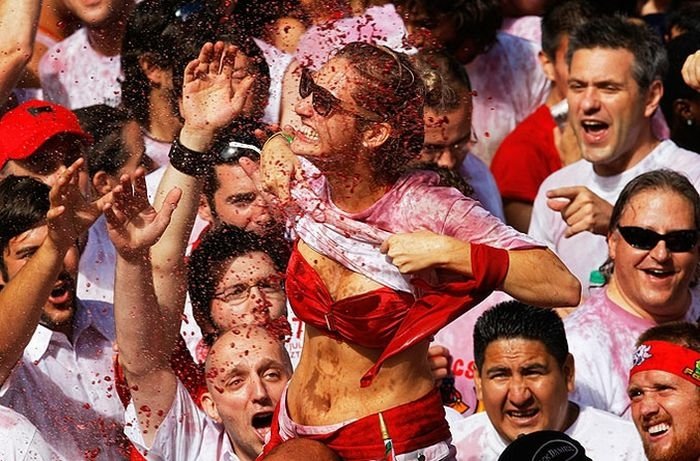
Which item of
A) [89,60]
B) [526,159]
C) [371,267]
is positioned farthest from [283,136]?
[526,159]

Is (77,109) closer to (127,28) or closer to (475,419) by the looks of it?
(127,28)

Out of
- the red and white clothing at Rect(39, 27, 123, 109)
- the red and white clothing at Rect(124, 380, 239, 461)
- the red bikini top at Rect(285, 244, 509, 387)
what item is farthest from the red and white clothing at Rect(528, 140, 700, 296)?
the red bikini top at Rect(285, 244, 509, 387)

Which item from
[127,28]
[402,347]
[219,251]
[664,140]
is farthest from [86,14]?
[402,347]

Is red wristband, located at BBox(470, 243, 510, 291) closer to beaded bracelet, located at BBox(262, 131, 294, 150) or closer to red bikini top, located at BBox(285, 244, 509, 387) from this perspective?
red bikini top, located at BBox(285, 244, 509, 387)

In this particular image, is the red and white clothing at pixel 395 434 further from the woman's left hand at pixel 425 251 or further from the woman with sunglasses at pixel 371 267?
the woman's left hand at pixel 425 251

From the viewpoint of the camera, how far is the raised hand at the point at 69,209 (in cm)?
653

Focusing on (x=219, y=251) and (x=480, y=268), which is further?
(x=219, y=251)

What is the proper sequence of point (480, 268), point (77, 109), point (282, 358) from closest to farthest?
point (480, 268), point (282, 358), point (77, 109)

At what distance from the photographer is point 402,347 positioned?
5656 millimetres

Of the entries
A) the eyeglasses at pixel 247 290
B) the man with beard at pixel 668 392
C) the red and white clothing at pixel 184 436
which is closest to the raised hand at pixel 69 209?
the eyeglasses at pixel 247 290

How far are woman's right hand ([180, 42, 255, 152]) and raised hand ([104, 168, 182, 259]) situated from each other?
0.28 m

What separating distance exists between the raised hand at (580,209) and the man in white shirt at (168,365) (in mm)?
1343

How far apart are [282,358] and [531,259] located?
1463mm

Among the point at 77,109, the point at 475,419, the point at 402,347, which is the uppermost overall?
the point at 402,347
